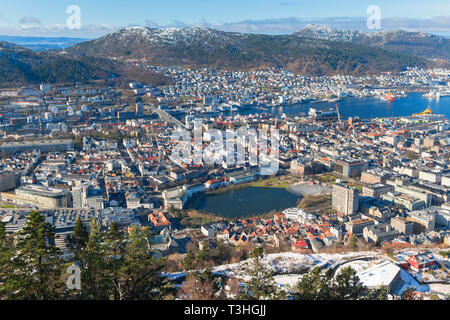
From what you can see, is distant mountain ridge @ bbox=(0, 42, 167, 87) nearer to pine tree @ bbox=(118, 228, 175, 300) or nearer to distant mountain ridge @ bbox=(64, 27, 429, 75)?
distant mountain ridge @ bbox=(64, 27, 429, 75)

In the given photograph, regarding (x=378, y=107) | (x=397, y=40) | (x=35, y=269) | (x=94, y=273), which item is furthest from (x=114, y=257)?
(x=397, y=40)

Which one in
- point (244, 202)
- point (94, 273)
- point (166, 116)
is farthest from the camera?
point (166, 116)

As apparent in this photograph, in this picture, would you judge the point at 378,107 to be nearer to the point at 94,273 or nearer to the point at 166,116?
the point at 166,116

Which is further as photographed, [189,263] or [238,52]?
[238,52]

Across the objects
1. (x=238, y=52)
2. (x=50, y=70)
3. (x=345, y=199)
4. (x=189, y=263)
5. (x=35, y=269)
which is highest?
(x=238, y=52)

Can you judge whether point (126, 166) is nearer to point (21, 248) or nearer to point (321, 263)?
point (321, 263)

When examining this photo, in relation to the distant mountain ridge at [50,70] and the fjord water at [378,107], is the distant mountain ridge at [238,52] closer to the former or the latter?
the distant mountain ridge at [50,70]
